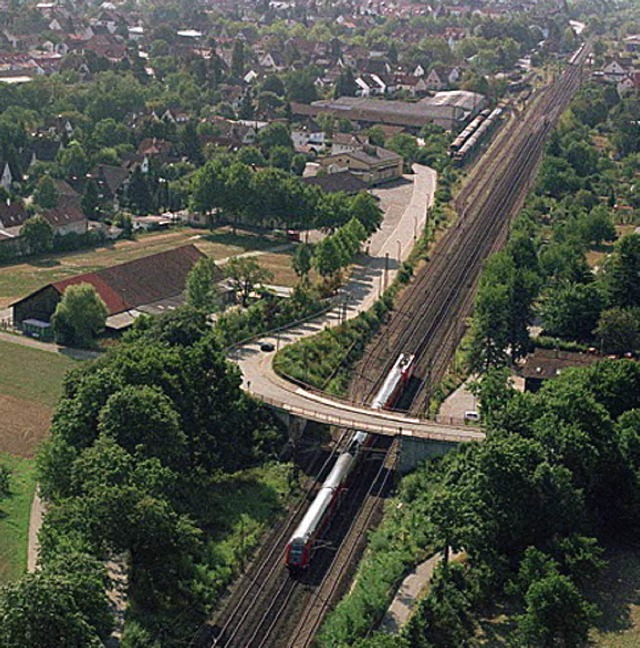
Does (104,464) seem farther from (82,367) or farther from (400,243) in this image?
(400,243)

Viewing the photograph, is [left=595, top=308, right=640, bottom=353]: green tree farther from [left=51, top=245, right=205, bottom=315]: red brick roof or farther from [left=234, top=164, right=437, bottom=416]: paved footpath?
[left=51, top=245, right=205, bottom=315]: red brick roof

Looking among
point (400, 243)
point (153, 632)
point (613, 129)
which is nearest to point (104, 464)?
point (153, 632)

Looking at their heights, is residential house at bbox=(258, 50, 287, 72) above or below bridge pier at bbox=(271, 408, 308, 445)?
below

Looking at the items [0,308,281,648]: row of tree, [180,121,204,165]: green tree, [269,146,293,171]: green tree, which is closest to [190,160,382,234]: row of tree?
[269,146,293,171]: green tree

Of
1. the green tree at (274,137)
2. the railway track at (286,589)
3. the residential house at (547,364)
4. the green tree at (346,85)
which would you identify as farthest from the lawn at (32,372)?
the green tree at (346,85)

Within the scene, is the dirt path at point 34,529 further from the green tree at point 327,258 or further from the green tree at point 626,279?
the green tree at point 626,279

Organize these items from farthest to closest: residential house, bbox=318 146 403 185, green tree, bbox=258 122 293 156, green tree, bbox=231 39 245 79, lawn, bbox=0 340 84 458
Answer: green tree, bbox=231 39 245 79, green tree, bbox=258 122 293 156, residential house, bbox=318 146 403 185, lawn, bbox=0 340 84 458

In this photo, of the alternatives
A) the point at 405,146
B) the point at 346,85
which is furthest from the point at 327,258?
the point at 346,85
